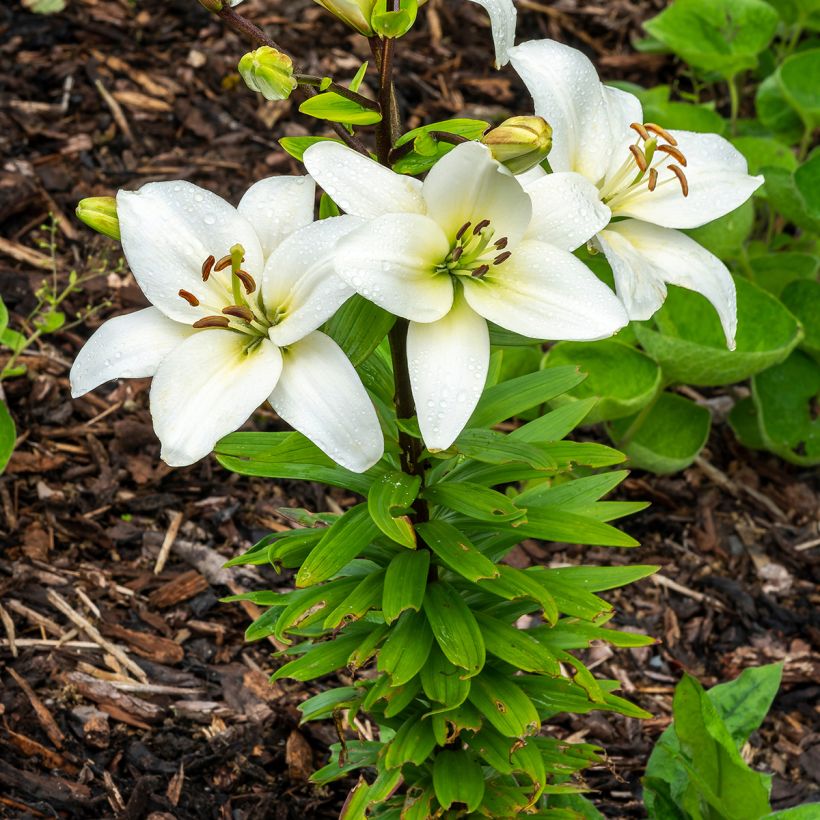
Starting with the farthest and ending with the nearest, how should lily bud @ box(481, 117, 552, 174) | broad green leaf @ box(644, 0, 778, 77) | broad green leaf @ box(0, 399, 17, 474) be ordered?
broad green leaf @ box(644, 0, 778, 77)
broad green leaf @ box(0, 399, 17, 474)
lily bud @ box(481, 117, 552, 174)

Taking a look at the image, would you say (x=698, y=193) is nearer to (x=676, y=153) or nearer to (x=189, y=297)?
(x=676, y=153)

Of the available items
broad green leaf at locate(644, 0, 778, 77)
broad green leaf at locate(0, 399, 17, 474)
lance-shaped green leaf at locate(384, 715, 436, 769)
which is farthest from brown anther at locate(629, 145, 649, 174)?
broad green leaf at locate(644, 0, 778, 77)

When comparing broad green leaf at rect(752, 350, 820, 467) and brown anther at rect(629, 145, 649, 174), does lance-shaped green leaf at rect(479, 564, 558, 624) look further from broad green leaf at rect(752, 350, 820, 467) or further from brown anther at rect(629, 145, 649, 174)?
broad green leaf at rect(752, 350, 820, 467)

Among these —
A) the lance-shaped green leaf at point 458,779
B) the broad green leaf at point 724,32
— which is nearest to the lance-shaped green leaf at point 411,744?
the lance-shaped green leaf at point 458,779

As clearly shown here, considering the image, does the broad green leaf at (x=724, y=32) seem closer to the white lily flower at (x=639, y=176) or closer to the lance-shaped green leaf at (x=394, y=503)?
the white lily flower at (x=639, y=176)

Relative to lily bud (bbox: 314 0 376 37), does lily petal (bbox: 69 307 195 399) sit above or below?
below

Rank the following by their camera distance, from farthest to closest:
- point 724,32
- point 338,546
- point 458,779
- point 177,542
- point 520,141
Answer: point 724,32, point 177,542, point 458,779, point 338,546, point 520,141

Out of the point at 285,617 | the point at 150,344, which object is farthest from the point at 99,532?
the point at 150,344

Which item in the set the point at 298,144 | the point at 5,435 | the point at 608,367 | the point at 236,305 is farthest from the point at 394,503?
the point at 608,367
